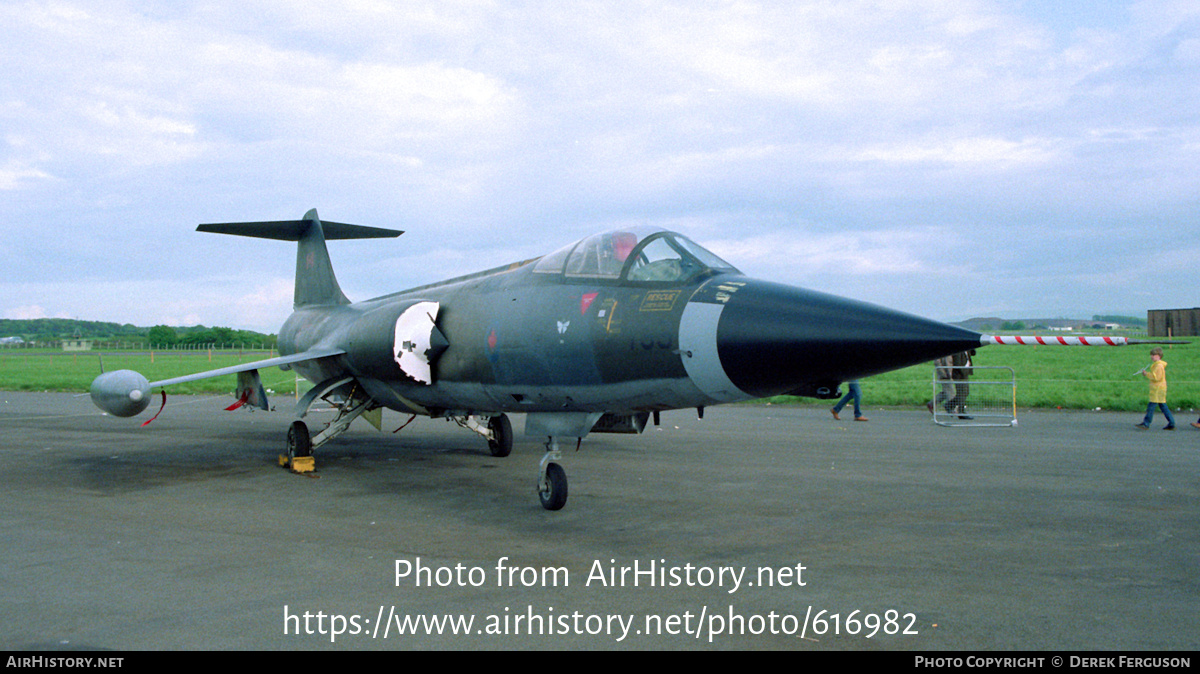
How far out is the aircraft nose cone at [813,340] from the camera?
5664 mm

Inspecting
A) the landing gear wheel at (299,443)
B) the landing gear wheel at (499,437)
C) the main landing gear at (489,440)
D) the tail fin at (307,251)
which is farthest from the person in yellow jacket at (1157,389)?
the tail fin at (307,251)

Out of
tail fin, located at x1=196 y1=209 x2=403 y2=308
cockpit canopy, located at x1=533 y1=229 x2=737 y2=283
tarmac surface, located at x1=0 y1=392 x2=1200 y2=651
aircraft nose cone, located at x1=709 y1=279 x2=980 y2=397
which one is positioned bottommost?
tarmac surface, located at x1=0 y1=392 x2=1200 y2=651

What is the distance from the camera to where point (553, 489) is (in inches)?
302

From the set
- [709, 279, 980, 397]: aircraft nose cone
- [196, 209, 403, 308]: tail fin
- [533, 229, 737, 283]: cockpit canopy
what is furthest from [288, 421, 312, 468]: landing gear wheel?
[709, 279, 980, 397]: aircraft nose cone

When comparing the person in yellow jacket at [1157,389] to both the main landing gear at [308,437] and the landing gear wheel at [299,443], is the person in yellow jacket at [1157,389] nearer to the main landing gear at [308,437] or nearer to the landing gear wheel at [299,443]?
the main landing gear at [308,437]

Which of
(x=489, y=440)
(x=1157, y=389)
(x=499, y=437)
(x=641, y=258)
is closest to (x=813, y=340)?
(x=641, y=258)

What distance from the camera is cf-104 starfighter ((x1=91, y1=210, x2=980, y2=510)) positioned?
5.89 metres

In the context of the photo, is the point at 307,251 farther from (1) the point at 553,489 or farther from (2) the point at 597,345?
(2) the point at 597,345

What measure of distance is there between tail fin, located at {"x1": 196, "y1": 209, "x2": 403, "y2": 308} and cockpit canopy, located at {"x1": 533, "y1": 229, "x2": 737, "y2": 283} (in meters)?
8.01

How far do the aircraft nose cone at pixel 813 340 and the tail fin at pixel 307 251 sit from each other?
998cm

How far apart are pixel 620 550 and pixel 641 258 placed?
102 inches

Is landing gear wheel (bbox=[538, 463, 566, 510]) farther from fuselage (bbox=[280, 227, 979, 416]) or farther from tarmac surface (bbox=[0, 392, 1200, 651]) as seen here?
fuselage (bbox=[280, 227, 979, 416])
